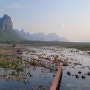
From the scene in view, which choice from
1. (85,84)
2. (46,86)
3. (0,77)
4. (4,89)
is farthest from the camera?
(0,77)

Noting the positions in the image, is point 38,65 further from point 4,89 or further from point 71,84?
point 4,89

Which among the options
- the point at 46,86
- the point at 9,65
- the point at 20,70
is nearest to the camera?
the point at 46,86

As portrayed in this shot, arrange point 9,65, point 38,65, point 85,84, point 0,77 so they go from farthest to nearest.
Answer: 1. point 38,65
2. point 9,65
3. point 0,77
4. point 85,84

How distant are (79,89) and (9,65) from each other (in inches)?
812

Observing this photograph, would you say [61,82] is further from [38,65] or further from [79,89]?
[38,65]

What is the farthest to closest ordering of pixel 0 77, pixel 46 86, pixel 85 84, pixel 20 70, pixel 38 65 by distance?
pixel 38 65
pixel 20 70
pixel 0 77
pixel 85 84
pixel 46 86

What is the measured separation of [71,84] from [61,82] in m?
2.02

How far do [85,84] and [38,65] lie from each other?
65.2ft

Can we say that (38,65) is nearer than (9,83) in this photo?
No

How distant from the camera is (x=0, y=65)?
46.3 m

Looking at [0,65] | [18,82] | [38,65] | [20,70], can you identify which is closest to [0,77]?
[18,82]

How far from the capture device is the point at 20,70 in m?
40.5

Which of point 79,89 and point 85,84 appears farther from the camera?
point 85,84

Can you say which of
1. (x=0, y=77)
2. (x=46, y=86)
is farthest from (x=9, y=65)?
(x=46, y=86)
